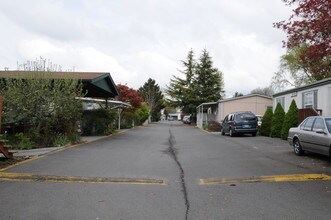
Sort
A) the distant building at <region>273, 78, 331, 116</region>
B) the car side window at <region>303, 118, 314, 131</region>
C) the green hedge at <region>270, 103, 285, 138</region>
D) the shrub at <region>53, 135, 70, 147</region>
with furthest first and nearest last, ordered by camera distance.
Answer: the green hedge at <region>270, 103, 285, 138</region> → the distant building at <region>273, 78, 331, 116</region> → the shrub at <region>53, 135, 70, 147</region> → the car side window at <region>303, 118, 314, 131</region>

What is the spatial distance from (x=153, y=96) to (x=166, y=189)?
8491 cm

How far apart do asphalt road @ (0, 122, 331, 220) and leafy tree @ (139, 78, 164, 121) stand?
3069 inches

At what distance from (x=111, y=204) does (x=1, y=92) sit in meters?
12.3

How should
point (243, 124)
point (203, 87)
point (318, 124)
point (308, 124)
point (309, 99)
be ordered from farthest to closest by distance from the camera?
point (203, 87) < point (243, 124) < point (309, 99) < point (308, 124) < point (318, 124)

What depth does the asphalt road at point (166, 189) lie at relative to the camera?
600 centimetres

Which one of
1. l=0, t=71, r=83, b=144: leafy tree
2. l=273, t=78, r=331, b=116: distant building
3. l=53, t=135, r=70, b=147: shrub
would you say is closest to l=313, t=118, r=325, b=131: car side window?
l=273, t=78, r=331, b=116: distant building

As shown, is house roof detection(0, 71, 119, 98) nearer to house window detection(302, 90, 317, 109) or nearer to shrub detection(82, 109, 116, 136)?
shrub detection(82, 109, 116, 136)

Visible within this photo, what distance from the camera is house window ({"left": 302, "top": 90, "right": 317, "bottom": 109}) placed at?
21486 millimetres

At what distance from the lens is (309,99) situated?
877 inches

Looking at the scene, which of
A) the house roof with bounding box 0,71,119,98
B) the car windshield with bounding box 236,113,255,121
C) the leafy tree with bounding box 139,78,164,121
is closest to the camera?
the house roof with bounding box 0,71,119,98

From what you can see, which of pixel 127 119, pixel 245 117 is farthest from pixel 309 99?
pixel 127 119

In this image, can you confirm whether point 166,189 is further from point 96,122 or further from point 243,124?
point 243,124

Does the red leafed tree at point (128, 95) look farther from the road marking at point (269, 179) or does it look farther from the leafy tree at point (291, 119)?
the road marking at point (269, 179)

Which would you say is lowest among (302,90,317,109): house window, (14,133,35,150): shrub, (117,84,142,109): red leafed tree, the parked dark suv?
(14,133,35,150): shrub
